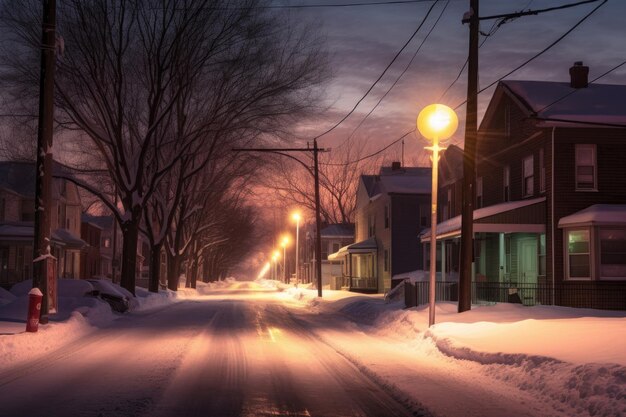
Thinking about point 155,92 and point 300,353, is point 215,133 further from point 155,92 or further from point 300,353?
point 300,353

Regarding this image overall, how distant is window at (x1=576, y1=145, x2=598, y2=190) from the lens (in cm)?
2720

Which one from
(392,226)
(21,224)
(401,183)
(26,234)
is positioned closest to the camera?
(26,234)

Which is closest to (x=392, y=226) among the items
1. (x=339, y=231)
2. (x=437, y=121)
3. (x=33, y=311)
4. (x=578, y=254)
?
(x=578, y=254)

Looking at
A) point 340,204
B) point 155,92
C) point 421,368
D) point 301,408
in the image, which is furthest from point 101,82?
point 340,204

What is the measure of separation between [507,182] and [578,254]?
20.3 ft

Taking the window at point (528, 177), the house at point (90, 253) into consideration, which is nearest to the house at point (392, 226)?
the window at point (528, 177)

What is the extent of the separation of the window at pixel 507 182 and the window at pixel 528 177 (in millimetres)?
1532

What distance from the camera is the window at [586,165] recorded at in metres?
27.2

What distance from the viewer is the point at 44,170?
17109 millimetres

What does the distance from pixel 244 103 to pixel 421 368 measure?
20.0 metres

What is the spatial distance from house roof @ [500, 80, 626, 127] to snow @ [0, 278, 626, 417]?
9501mm

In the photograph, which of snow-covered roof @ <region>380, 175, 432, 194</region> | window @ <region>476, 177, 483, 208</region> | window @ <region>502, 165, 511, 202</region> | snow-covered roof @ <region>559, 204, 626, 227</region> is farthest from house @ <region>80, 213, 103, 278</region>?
snow-covered roof @ <region>559, 204, 626, 227</region>

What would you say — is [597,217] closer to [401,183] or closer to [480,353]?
[480,353]

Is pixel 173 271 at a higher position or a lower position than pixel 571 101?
lower
